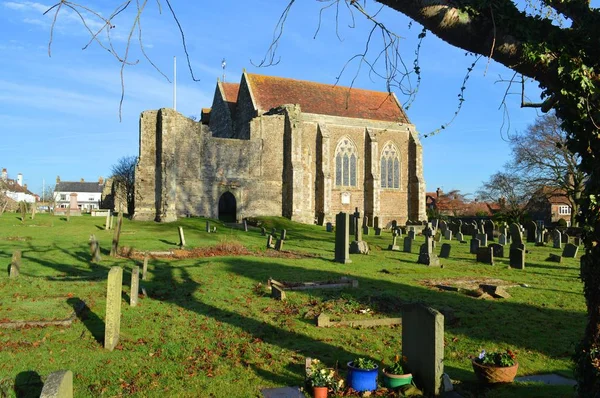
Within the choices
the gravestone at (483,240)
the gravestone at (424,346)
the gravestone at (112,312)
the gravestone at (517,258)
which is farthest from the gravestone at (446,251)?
the gravestone at (112,312)

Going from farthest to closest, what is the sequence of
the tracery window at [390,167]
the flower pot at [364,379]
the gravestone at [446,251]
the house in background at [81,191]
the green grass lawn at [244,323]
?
the house in background at [81,191] < the tracery window at [390,167] < the gravestone at [446,251] < the green grass lawn at [244,323] < the flower pot at [364,379]

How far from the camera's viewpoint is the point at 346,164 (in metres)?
37.9

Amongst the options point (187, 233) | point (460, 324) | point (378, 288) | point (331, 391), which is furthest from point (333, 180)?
point (331, 391)

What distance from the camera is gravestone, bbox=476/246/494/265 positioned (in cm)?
1584

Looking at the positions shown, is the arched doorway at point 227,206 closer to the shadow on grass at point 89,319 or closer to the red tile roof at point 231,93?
the red tile roof at point 231,93

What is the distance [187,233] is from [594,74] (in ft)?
70.1

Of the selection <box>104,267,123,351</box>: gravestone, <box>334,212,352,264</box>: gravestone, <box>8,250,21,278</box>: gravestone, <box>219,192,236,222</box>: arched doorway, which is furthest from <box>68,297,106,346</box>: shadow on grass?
<box>219,192,236,222</box>: arched doorway

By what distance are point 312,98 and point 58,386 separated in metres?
36.5

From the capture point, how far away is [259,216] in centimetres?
3341

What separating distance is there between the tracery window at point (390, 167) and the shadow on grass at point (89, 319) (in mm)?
32450

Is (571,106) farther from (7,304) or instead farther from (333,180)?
(333,180)

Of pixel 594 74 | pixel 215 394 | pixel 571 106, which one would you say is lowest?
pixel 215 394

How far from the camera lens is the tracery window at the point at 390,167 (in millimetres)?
39438

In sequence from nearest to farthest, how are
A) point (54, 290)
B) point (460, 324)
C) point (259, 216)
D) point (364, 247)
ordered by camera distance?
point (460, 324) < point (54, 290) < point (364, 247) < point (259, 216)
